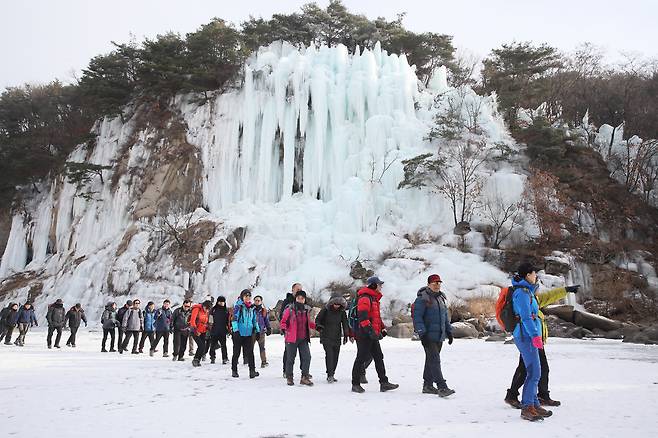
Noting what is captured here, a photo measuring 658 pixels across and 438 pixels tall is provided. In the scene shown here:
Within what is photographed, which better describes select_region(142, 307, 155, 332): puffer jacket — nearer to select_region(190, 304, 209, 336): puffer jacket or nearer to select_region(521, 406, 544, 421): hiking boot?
select_region(190, 304, 209, 336): puffer jacket

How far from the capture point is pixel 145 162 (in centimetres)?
3309

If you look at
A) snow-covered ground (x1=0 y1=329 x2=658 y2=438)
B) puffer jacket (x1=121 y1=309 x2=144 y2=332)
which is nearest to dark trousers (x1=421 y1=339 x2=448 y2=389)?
snow-covered ground (x1=0 y1=329 x2=658 y2=438)

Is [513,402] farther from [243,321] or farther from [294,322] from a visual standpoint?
[243,321]

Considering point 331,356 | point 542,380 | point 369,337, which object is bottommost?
point 542,380

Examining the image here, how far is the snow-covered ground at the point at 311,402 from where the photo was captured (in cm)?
485

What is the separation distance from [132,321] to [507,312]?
10907mm

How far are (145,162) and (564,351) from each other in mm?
27752

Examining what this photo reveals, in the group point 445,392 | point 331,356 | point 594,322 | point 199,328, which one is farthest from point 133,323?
point 594,322

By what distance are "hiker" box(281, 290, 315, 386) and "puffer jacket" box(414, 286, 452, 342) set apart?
195 cm

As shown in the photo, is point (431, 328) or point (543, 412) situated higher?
point (431, 328)

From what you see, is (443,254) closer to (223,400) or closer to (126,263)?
(126,263)

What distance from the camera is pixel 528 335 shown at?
5.38 metres

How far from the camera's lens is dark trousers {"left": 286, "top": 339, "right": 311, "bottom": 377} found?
778 cm

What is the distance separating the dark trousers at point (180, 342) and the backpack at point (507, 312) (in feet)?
27.0
